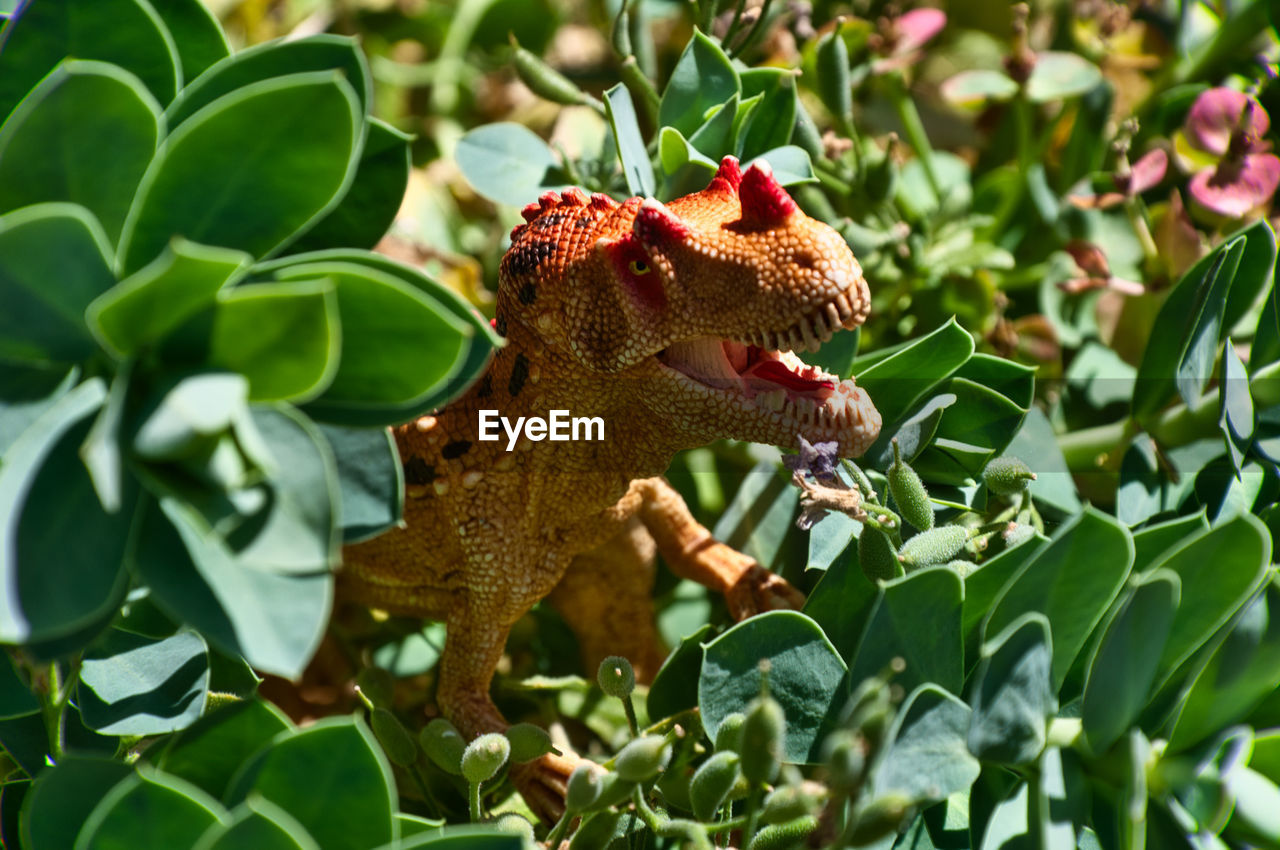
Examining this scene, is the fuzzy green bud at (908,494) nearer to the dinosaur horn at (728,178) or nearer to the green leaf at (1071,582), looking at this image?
the green leaf at (1071,582)

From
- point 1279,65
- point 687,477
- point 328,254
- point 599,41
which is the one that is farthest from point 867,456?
point 599,41

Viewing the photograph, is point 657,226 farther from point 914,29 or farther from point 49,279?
point 914,29

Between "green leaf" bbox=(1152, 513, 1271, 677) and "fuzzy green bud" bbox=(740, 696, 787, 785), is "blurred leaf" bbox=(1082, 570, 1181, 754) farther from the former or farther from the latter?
"fuzzy green bud" bbox=(740, 696, 787, 785)

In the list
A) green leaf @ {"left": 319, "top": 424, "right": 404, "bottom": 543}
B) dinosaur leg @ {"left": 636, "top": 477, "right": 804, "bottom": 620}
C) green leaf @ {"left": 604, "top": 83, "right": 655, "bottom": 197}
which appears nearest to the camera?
green leaf @ {"left": 319, "top": 424, "right": 404, "bottom": 543}

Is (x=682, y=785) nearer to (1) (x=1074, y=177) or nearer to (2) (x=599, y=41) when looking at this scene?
(1) (x=1074, y=177)

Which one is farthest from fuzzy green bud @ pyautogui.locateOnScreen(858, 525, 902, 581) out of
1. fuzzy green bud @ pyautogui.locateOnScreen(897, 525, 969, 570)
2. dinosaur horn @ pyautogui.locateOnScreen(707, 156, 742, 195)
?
dinosaur horn @ pyautogui.locateOnScreen(707, 156, 742, 195)

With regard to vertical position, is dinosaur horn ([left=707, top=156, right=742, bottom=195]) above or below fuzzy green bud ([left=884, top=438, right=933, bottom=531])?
above
